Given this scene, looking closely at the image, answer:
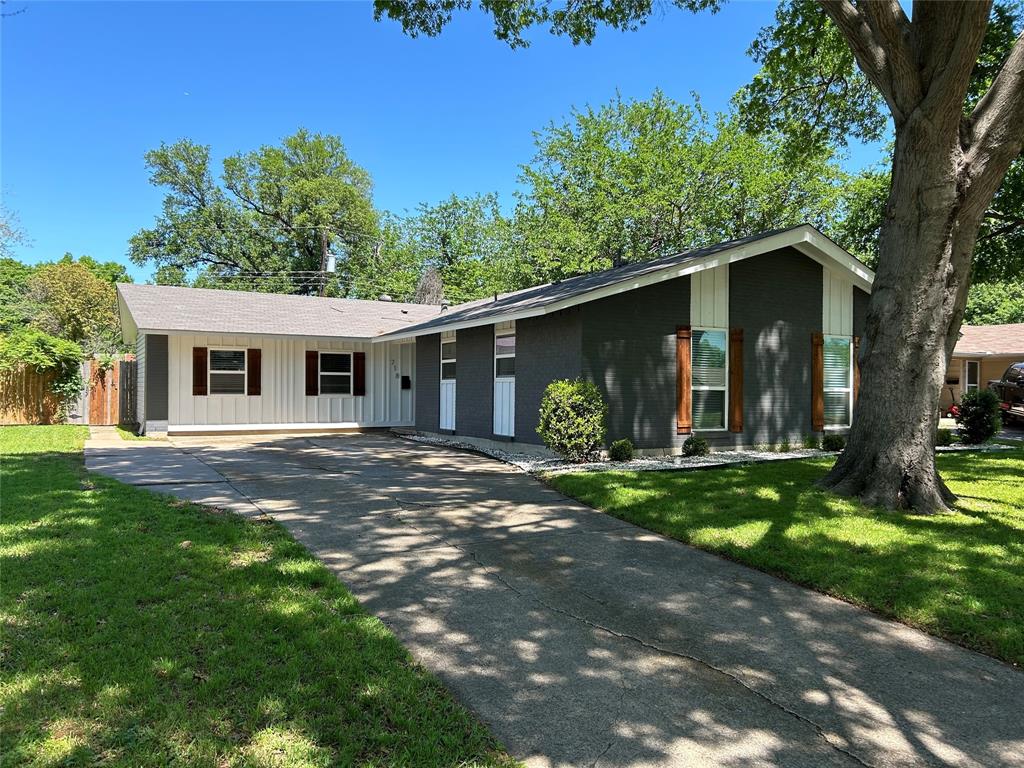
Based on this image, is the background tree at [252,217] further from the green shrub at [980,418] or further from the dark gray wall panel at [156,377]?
the green shrub at [980,418]

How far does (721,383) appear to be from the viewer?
11.8 meters

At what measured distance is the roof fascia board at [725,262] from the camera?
1003cm

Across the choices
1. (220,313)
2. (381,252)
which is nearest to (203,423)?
(220,313)

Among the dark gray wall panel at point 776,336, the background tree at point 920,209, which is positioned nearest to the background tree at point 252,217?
the dark gray wall panel at point 776,336

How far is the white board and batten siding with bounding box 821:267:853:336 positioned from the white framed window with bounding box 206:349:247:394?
13.4 m

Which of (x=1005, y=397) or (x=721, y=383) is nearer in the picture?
(x=721, y=383)

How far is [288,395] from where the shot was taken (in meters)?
16.2

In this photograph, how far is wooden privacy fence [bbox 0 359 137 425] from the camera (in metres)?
16.5

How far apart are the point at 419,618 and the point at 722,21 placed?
12527mm

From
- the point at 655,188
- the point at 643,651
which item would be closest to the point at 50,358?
the point at 643,651

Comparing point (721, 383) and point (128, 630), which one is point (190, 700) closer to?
point (128, 630)

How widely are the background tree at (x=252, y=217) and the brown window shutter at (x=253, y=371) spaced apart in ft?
74.7

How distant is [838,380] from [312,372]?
41.2ft

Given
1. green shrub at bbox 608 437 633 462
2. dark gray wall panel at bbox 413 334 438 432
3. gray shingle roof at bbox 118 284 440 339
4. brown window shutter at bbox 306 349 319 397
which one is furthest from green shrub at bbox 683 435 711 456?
brown window shutter at bbox 306 349 319 397
